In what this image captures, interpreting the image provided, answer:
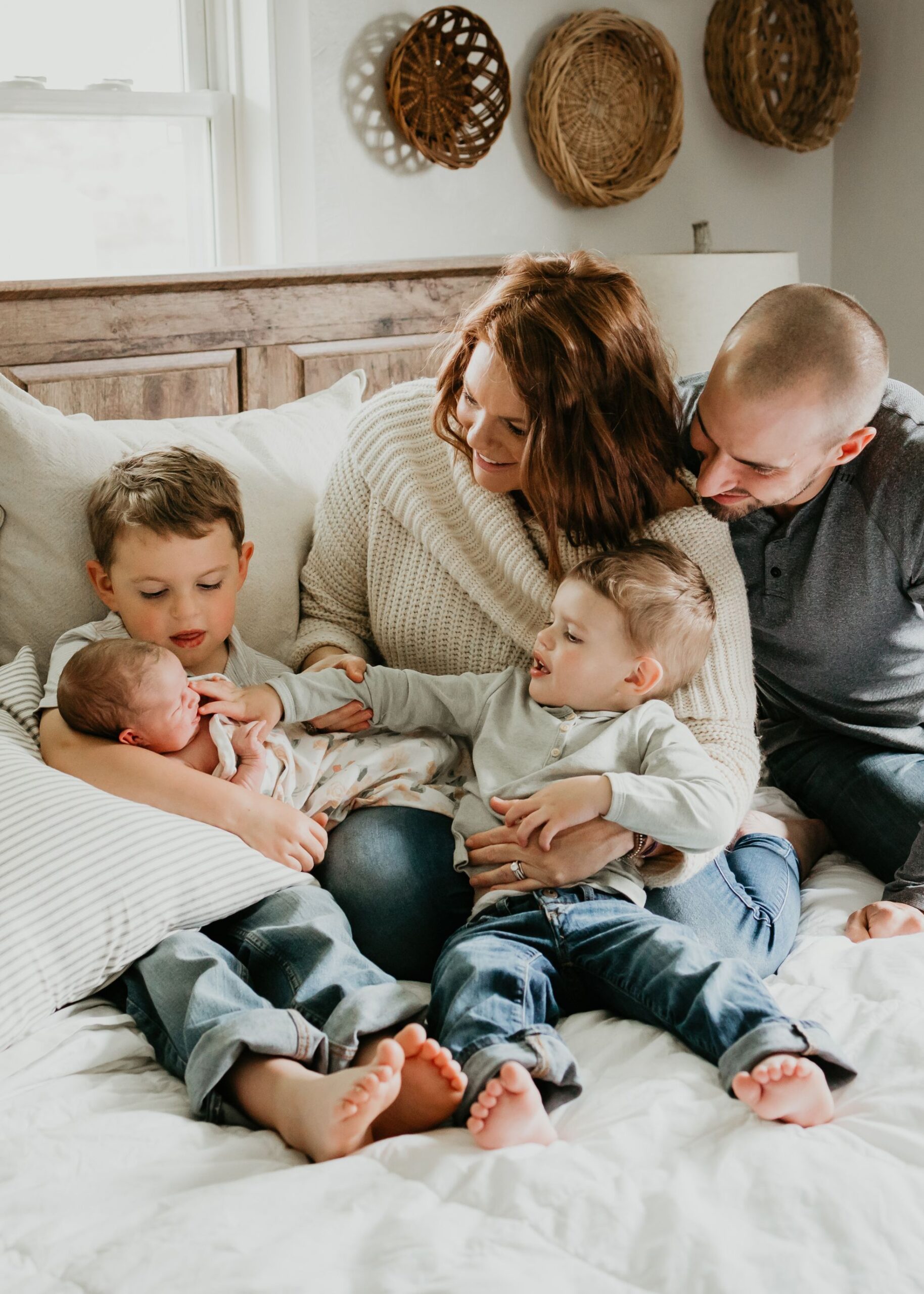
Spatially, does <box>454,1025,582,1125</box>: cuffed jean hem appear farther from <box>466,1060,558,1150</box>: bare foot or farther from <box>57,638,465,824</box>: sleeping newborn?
<box>57,638,465,824</box>: sleeping newborn

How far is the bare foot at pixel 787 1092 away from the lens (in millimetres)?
1049

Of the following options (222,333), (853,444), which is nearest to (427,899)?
(853,444)

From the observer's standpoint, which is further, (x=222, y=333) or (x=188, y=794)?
(x=222, y=333)

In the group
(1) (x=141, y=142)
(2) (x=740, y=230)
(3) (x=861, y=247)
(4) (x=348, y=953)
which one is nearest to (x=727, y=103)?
(2) (x=740, y=230)

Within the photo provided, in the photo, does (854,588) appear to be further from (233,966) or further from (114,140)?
(114,140)

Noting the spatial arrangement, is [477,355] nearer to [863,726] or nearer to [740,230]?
[863,726]

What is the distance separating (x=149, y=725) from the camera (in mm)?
1412

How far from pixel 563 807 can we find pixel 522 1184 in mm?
457

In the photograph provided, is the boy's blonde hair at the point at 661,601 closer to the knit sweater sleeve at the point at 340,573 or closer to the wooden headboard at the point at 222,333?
the knit sweater sleeve at the point at 340,573

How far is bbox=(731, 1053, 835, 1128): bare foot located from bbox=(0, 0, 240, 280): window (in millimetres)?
1907

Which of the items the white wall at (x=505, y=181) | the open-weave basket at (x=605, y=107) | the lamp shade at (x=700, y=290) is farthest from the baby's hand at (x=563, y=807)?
the open-weave basket at (x=605, y=107)

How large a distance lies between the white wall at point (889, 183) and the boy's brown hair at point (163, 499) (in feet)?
7.74

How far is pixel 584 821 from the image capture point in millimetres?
1338

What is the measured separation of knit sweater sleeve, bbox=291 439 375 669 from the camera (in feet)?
5.76
